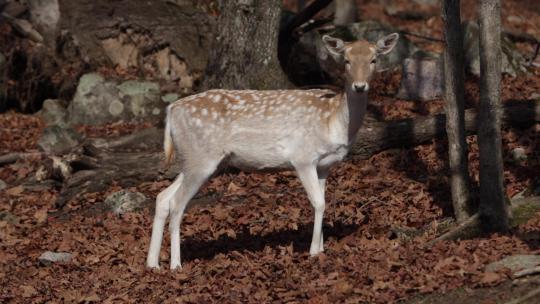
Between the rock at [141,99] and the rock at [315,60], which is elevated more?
the rock at [315,60]

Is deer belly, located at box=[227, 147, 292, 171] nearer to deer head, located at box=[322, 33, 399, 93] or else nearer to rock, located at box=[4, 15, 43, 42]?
deer head, located at box=[322, 33, 399, 93]

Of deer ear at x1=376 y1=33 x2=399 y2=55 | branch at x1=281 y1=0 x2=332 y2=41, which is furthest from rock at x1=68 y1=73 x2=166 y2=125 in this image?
deer ear at x1=376 y1=33 x2=399 y2=55

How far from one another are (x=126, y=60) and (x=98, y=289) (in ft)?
32.8

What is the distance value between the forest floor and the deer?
66 centimetres

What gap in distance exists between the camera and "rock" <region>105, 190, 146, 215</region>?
11938 millimetres

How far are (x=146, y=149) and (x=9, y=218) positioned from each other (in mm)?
2226

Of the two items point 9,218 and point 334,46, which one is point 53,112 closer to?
point 9,218

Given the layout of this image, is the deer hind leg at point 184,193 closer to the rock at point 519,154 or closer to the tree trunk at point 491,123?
the tree trunk at point 491,123

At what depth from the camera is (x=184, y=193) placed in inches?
376

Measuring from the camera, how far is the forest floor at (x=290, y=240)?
7.51 metres

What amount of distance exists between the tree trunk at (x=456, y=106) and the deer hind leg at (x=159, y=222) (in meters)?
2.80

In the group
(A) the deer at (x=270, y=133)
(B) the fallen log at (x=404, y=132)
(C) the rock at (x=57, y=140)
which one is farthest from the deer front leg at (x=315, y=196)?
(C) the rock at (x=57, y=140)

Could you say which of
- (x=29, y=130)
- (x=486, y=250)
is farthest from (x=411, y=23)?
(x=486, y=250)

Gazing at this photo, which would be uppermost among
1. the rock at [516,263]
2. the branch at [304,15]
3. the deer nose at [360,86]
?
the branch at [304,15]
